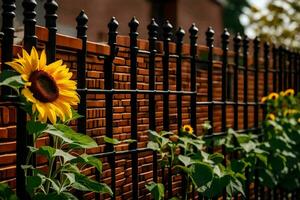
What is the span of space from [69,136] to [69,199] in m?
0.27

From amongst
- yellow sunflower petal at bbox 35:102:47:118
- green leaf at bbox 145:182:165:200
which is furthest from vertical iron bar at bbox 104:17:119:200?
yellow sunflower petal at bbox 35:102:47:118

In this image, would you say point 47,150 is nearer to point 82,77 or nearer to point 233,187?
point 82,77

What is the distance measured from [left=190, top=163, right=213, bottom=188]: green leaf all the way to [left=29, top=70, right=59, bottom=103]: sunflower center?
120 cm

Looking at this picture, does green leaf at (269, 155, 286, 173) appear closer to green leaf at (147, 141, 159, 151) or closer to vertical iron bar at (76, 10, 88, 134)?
green leaf at (147, 141, 159, 151)

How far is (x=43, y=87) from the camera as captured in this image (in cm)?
224

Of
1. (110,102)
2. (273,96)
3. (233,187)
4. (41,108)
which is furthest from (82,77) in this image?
(273,96)

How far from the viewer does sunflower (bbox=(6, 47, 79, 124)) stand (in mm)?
2180

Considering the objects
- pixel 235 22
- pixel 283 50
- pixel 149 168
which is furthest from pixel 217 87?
pixel 235 22

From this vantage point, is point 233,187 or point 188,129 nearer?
point 233,187

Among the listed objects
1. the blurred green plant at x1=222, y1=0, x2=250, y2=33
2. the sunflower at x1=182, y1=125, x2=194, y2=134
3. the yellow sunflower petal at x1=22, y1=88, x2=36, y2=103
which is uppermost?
the blurred green plant at x1=222, y1=0, x2=250, y2=33

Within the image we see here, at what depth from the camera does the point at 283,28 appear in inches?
648

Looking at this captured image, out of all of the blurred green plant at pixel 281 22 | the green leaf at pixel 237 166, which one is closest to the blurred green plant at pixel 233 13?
the blurred green plant at pixel 281 22

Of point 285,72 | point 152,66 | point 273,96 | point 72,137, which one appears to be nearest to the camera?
point 72,137

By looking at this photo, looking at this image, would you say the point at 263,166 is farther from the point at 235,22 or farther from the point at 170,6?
the point at 235,22
